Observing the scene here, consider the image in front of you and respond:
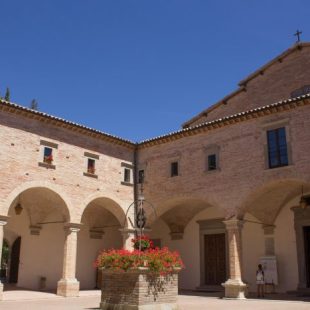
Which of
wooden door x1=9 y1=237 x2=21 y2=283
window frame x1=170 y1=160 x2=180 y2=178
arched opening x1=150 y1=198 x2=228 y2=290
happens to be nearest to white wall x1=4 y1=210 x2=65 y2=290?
wooden door x1=9 y1=237 x2=21 y2=283

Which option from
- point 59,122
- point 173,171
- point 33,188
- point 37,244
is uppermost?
point 59,122

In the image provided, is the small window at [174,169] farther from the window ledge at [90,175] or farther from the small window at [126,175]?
the window ledge at [90,175]

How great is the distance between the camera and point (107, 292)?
1143 cm

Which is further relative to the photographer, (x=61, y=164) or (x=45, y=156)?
(x=61, y=164)

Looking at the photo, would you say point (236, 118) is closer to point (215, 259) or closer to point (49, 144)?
point (215, 259)

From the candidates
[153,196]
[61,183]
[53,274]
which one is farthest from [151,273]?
[53,274]

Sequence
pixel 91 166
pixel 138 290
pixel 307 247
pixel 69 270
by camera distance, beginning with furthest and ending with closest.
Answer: pixel 91 166
pixel 307 247
pixel 69 270
pixel 138 290

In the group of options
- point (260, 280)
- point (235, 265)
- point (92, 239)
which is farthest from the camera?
point (92, 239)

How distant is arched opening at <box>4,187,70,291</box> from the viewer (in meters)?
21.0

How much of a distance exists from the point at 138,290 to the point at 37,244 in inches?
483

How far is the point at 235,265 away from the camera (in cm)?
1669

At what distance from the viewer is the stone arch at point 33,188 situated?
1609cm

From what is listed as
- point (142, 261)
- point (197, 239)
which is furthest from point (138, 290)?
point (197, 239)

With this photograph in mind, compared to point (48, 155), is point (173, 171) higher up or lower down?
lower down
